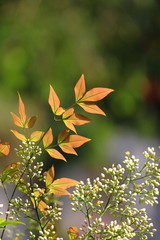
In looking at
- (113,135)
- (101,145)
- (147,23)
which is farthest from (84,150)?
(147,23)

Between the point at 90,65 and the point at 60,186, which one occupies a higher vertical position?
the point at 90,65

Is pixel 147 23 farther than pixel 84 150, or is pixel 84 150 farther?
pixel 147 23

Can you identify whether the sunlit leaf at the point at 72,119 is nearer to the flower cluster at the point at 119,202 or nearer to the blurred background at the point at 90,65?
the flower cluster at the point at 119,202

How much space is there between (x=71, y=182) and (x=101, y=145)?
9.20ft

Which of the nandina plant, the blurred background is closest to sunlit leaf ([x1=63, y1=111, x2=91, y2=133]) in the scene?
the nandina plant

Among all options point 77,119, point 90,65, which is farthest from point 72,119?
point 90,65

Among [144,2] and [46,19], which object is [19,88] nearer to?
[46,19]

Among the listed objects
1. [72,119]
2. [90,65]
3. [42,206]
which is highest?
[90,65]

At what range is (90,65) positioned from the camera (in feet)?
12.0

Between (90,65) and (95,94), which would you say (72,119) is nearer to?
(95,94)

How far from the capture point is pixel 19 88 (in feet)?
11.0

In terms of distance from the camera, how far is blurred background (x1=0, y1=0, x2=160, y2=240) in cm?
335

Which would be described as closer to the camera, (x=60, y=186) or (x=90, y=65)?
(x=60, y=186)

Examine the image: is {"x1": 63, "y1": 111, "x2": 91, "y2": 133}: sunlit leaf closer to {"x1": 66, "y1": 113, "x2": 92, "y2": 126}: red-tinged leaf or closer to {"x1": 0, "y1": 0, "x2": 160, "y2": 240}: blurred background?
{"x1": 66, "y1": 113, "x2": 92, "y2": 126}: red-tinged leaf
